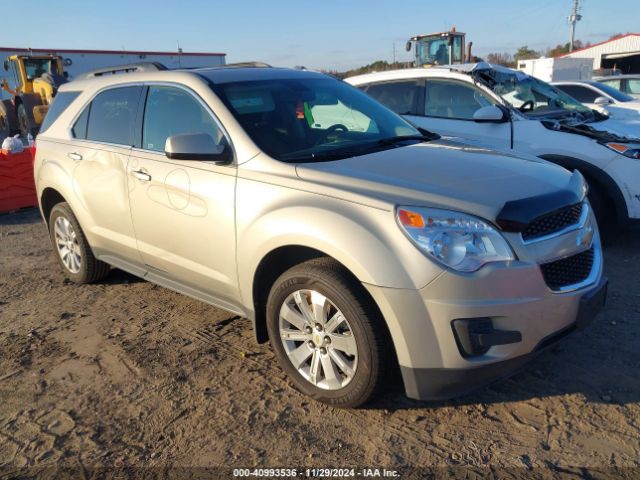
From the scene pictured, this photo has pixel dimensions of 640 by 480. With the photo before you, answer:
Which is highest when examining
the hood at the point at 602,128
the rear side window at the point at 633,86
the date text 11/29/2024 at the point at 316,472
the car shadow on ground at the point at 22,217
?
the hood at the point at 602,128

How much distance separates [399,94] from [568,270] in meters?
4.45

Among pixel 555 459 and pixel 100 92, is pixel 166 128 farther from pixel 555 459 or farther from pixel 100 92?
pixel 555 459

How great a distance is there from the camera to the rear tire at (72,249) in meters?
4.92

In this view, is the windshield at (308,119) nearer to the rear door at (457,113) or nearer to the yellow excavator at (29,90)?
the rear door at (457,113)


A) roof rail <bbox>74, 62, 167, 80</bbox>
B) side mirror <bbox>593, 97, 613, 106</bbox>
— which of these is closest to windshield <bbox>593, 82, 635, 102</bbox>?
side mirror <bbox>593, 97, 613, 106</bbox>

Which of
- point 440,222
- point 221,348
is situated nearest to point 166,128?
point 221,348

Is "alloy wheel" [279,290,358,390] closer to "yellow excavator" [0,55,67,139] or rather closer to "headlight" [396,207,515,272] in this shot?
"headlight" [396,207,515,272]

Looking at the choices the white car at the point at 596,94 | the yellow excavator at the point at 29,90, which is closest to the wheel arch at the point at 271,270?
the white car at the point at 596,94

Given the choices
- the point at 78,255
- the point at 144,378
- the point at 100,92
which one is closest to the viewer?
the point at 144,378

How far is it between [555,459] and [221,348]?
220 centimetres

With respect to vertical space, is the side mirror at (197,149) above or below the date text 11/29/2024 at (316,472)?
above

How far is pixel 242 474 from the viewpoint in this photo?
2.59m

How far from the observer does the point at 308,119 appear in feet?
12.4

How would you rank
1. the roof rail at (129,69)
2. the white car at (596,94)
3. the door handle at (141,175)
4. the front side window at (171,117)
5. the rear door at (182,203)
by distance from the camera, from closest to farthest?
the rear door at (182,203)
the front side window at (171,117)
the door handle at (141,175)
the roof rail at (129,69)
the white car at (596,94)
